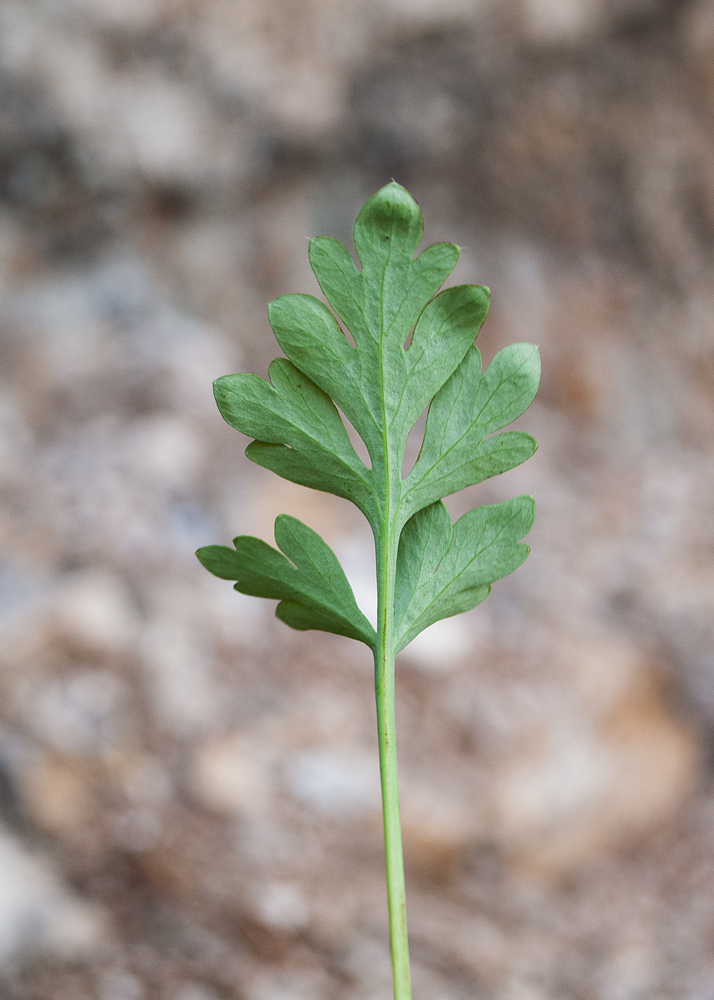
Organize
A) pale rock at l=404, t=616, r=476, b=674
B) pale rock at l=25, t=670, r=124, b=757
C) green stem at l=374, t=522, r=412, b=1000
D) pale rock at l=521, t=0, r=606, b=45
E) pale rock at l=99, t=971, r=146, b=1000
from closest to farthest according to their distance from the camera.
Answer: green stem at l=374, t=522, r=412, b=1000, pale rock at l=99, t=971, r=146, b=1000, pale rock at l=25, t=670, r=124, b=757, pale rock at l=404, t=616, r=476, b=674, pale rock at l=521, t=0, r=606, b=45

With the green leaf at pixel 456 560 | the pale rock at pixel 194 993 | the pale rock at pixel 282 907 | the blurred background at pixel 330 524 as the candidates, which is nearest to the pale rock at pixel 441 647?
the blurred background at pixel 330 524

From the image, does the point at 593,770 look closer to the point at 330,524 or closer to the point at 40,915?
the point at 330,524

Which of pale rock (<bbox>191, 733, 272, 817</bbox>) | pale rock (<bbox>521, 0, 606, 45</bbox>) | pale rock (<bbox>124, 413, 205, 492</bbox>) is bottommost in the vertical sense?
pale rock (<bbox>191, 733, 272, 817</bbox>)

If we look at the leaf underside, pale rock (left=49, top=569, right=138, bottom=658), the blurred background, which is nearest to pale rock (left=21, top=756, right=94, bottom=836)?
the blurred background

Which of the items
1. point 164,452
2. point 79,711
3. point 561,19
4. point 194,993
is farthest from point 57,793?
point 561,19

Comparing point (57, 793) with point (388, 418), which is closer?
point (388, 418)

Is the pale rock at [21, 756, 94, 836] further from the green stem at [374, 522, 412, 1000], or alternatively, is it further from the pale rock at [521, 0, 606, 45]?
the pale rock at [521, 0, 606, 45]

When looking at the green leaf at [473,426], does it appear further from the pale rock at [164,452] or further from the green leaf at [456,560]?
the pale rock at [164,452]

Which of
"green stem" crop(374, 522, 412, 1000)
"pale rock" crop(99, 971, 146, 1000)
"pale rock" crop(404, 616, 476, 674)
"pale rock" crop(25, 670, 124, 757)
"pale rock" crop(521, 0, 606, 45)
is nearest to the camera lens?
"green stem" crop(374, 522, 412, 1000)

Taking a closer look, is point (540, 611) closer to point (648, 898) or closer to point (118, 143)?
point (648, 898)
